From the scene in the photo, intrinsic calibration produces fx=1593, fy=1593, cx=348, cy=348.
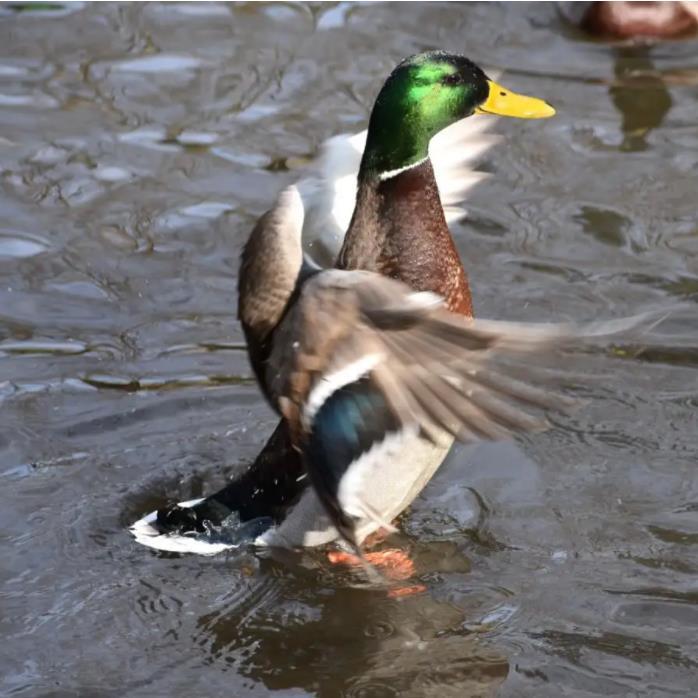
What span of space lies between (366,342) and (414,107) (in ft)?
3.14

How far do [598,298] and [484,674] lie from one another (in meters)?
2.07

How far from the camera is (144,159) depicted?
6777 mm

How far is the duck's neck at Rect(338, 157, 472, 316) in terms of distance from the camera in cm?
430

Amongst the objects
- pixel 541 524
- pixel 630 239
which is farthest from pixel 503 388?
pixel 630 239

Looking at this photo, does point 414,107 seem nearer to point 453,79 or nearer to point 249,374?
point 453,79

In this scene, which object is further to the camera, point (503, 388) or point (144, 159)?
point (144, 159)

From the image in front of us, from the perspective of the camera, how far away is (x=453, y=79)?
4.39 meters

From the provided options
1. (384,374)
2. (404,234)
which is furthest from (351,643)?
(404,234)

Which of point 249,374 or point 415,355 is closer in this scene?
point 415,355

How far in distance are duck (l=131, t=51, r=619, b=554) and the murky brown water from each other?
0.16 metres

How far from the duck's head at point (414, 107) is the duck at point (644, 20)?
11.5ft

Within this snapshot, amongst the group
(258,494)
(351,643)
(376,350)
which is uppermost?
(376,350)

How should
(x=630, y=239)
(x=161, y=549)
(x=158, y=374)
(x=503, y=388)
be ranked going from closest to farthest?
(x=503, y=388), (x=161, y=549), (x=158, y=374), (x=630, y=239)

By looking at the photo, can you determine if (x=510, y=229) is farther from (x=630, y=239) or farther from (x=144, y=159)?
(x=144, y=159)
